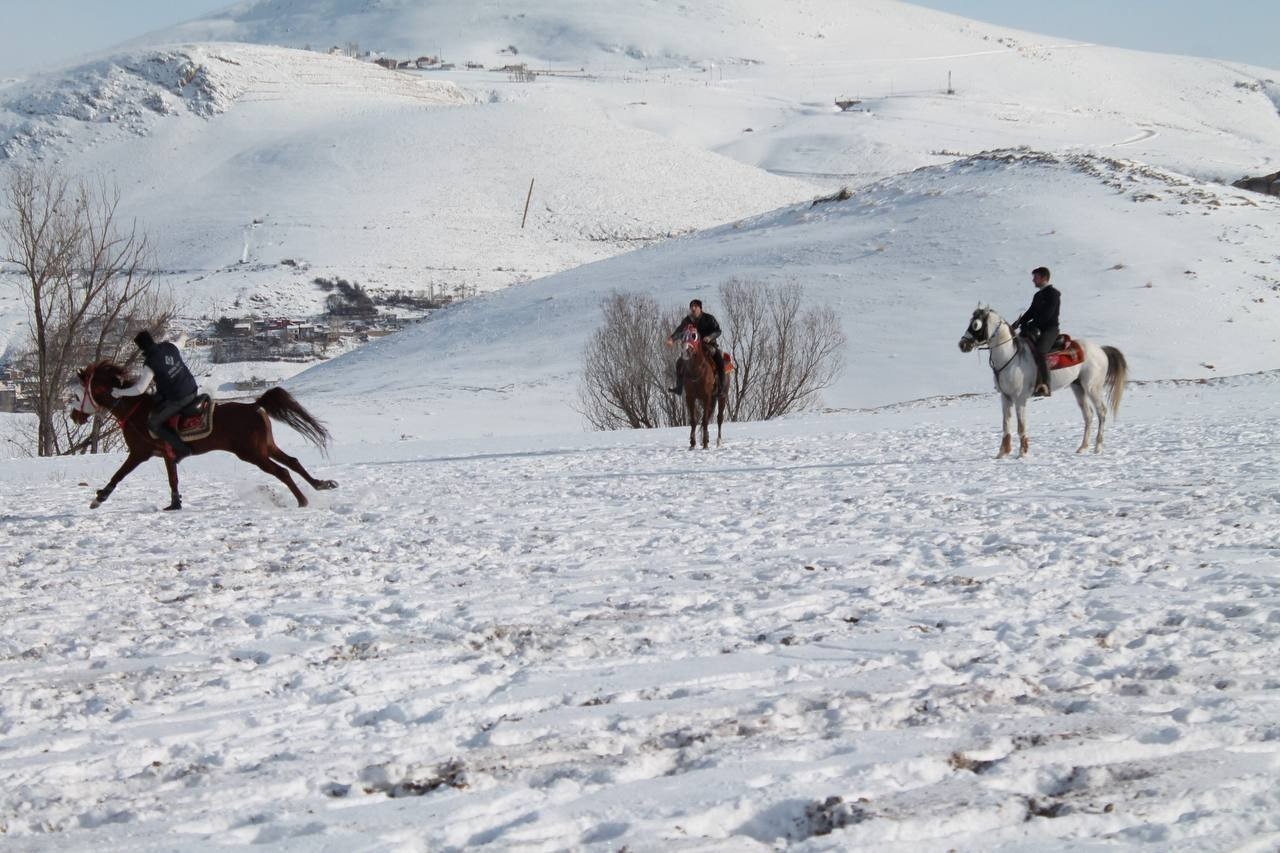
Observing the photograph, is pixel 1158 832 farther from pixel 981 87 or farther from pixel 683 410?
pixel 981 87

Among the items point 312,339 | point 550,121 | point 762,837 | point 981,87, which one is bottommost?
point 762,837

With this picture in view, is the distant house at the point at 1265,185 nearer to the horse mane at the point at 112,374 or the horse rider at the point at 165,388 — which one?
the horse rider at the point at 165,388

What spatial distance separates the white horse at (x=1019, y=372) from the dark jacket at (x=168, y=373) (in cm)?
944

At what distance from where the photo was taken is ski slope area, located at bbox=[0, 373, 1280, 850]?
13.4 ft

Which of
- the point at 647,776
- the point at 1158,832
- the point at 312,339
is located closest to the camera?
the point at 1158,832

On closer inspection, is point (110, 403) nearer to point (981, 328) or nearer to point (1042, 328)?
point (981, 328)

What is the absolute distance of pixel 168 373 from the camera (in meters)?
12.0

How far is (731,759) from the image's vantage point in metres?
4.59

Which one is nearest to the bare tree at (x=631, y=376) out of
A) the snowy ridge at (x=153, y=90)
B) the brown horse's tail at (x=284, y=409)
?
the brown horse's tail at (x=284, y=409)

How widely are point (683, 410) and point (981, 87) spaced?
167 m

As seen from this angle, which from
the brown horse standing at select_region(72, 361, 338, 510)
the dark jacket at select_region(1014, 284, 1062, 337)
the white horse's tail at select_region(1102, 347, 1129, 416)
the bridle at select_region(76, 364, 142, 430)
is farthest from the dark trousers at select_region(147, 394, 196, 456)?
the white horse's tail at select_region(1102, 347, 1129, 416)

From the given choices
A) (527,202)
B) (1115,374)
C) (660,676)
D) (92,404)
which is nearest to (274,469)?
(92,404)

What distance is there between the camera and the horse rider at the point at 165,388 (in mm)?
11930

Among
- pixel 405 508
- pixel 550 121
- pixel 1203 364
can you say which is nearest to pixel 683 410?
pixel 1203 364
